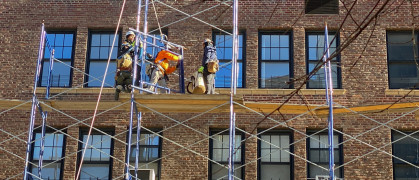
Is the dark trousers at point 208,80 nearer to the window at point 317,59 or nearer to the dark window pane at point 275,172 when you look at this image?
the dark window pane at point 275,172

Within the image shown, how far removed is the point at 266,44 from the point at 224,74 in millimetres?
1546

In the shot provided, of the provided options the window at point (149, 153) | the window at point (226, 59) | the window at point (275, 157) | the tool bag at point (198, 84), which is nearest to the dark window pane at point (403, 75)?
the window at point (275, 157)

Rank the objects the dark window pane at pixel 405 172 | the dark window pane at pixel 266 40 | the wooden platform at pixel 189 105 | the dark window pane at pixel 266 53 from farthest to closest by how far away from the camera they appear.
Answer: the dark window pane at pixel 266 40 < the dark window pane at pixel 266 53 < the dark window pane at pixel 405 172 < the wooden platform at pixel 189 105

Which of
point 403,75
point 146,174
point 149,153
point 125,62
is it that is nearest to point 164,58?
point 125,62

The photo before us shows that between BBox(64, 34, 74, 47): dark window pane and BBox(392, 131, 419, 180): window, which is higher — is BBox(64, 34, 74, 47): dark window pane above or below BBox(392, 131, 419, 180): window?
above

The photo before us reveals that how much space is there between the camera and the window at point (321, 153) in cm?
1858

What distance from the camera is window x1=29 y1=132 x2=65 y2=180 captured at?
61.5 ft

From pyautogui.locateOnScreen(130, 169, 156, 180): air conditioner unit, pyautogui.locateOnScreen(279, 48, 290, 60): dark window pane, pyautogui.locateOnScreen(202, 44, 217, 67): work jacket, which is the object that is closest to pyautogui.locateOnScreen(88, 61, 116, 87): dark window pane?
pyautogui.locateOnScreen(130, 169, 156, 180): air conditioner unit

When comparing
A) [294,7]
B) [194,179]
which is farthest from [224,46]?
[194,179]

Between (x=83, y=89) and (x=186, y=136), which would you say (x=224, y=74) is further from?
(x=83, y=89)

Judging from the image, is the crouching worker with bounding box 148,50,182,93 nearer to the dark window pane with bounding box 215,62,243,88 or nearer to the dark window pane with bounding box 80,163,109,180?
the dark window pane with bounding box 215,62,243,88

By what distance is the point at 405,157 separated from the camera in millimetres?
18531

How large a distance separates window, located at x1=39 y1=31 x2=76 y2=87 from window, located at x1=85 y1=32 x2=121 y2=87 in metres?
0.53

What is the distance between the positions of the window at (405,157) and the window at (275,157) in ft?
9.05
